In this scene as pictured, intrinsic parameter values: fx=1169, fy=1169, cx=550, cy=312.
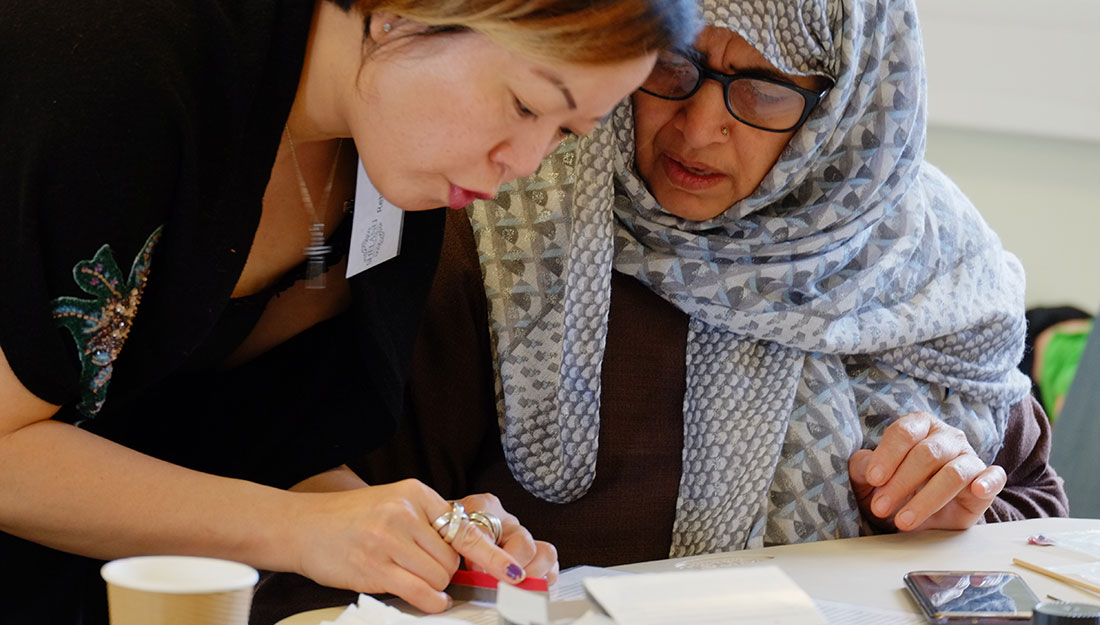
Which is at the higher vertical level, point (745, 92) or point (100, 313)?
point (745, 92)

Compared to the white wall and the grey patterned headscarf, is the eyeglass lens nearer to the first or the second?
A: the grey patterned headscarf

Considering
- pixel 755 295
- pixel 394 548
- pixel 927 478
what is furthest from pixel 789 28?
pixel 394 548

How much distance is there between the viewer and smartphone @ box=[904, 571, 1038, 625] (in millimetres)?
1051

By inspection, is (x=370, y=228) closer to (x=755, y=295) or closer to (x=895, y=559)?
(x=755, y=295)

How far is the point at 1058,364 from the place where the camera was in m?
3.15

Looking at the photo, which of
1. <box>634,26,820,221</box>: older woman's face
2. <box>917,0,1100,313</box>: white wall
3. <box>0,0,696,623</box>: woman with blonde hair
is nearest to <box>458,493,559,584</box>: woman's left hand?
<box>0,0,696,623</box>: woman with blonde hair

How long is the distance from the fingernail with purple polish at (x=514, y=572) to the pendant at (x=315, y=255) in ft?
1.43

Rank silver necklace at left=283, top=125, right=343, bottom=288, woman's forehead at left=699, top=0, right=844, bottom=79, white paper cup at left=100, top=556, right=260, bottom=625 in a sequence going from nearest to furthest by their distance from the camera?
white paper cup at left=100, top=556, right=260, bottom=625 → silver necklace at left=283, top=125, right=343, bottom=288 → woman's forehead at left=699, top=0, right=844, bottom=79

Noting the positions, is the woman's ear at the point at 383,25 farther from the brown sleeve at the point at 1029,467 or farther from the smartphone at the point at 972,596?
the brown sleeve at the point at 1029,467

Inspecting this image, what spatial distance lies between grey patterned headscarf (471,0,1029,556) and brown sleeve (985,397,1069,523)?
0.26 m

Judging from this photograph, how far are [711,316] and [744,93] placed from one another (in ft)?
0.97

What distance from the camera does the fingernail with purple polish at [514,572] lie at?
1.02m

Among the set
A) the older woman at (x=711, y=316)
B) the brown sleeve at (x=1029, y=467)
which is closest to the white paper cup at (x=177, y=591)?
the older woman at (x=711, y=316)

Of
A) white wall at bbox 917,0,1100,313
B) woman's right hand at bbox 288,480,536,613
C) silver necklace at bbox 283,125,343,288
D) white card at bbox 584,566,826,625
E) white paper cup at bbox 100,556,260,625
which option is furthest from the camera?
white wall at bbox 917,0,1100,313
